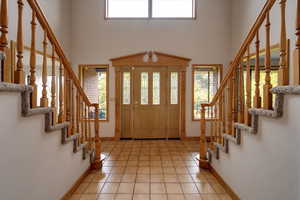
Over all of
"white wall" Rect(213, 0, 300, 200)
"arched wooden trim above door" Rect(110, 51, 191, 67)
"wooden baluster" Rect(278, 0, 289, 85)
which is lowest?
"white wall" Rect(213, 0, 300, 200)

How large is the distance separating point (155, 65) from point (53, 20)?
2.58 m

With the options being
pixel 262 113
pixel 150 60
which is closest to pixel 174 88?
pixel 150 60

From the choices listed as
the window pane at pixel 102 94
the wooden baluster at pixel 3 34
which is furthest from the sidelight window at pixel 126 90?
the wooden baluster at pixel 3 34

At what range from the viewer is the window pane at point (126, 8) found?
221 inches

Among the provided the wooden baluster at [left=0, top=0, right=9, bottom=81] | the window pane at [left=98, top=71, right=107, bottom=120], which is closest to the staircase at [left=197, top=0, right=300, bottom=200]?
the wooden baluster at [left=0, top=0, right=9, bottom=81]

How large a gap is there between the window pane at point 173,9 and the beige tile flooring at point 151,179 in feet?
11.6

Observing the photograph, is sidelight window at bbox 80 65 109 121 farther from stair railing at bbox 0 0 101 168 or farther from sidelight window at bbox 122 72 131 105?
stair railing at bbox 0 0 101 168

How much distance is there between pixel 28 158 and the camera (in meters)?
1.62

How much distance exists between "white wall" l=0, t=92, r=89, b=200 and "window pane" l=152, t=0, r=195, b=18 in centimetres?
452

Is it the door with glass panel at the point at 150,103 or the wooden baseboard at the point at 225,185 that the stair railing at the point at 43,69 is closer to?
the wooden baseboard at the point at 225,185

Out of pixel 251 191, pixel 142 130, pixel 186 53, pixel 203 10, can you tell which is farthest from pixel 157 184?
pixel 203 10

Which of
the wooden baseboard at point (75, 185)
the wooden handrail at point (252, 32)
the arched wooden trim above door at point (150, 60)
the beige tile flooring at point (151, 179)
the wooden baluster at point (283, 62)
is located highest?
the arched wooden trim above door at point (150, 60)

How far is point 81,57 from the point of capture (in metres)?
Result: 5.58

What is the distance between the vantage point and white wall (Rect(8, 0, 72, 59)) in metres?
3.32
